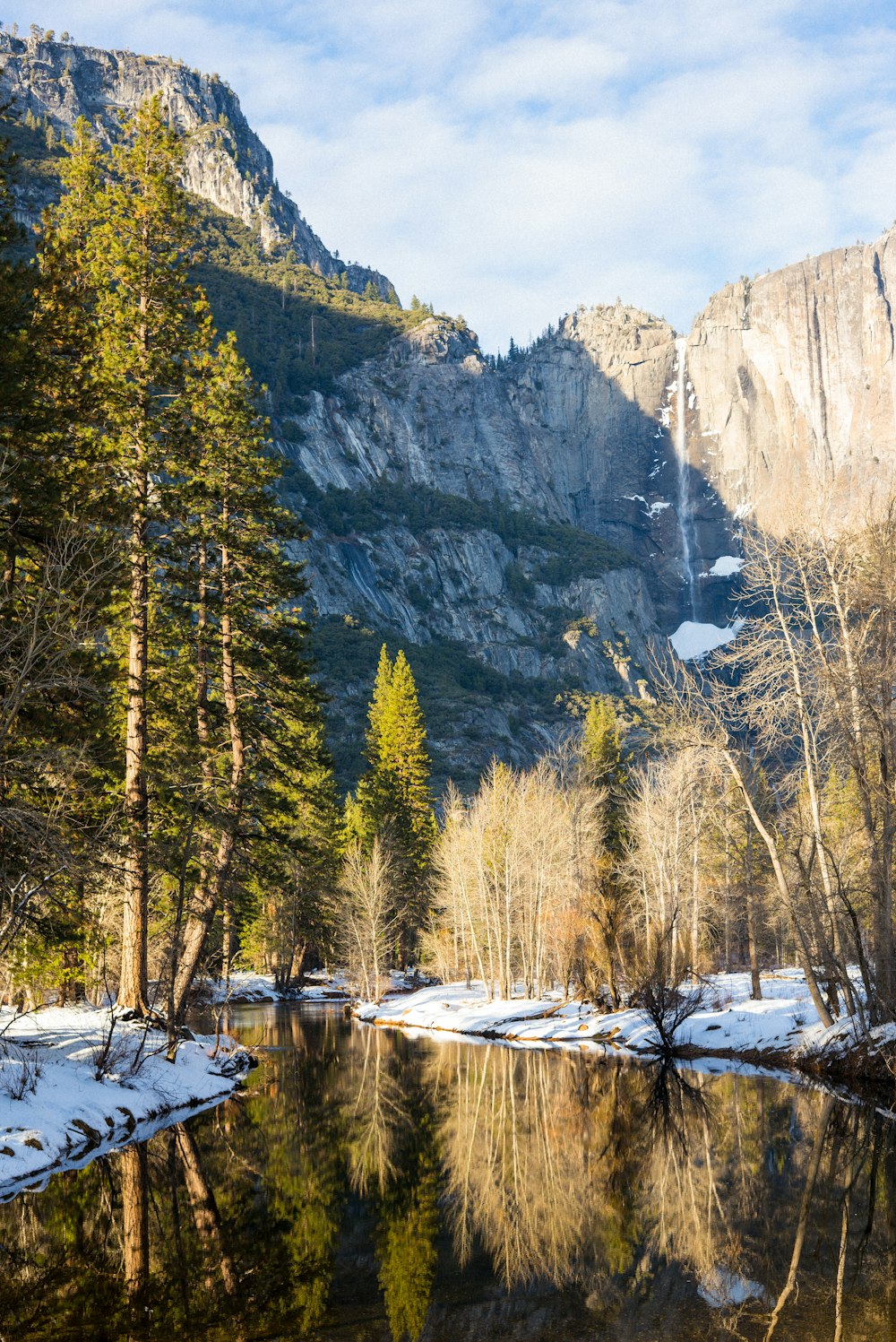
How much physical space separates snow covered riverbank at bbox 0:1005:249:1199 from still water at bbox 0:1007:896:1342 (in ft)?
2.07

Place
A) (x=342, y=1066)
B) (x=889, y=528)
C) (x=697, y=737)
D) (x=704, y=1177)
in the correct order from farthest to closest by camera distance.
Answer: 1. (x=342, y=1066)
2. (x=697, y=737)
3. (x=889, y=528)
4. (x=704, y=1177)

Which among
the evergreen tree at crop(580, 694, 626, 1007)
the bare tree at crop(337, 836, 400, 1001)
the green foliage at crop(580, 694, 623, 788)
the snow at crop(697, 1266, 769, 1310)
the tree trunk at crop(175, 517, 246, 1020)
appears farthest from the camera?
the green foliage at crop(580, 694, 623, 788)

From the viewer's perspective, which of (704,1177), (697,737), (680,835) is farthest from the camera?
(680,835)

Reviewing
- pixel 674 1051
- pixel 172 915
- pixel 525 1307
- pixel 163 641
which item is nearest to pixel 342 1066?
pixel 172 915

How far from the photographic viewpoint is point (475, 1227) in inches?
434

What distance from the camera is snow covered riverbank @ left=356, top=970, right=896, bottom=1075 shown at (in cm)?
2311

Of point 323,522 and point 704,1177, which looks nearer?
point 704,1177

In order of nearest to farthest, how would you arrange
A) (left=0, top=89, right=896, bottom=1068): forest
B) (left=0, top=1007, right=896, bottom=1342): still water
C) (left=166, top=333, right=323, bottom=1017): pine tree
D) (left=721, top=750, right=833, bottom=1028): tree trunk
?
(left=0, top=1007, right=896, bottom=1342): still water
(left=0, top=89, right=896, bottom=1068): forest
(left=721, top=750, right=833, bottom=1028): tree trunk
(left=166, top=333, right=323, bottom=1017): pine tree

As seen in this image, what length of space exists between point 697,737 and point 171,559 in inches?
472

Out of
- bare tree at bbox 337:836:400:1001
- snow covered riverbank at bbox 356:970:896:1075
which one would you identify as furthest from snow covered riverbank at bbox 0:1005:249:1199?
bare tree at bbox 337:836:400:1001

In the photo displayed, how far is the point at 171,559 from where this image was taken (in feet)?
72.9

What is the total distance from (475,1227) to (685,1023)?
21.7 meters

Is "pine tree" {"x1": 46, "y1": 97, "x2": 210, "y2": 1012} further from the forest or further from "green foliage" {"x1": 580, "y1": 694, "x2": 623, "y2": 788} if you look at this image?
"green foliage" {"x1": 580, "y1": 694, "x2": 623, "y2": 788}

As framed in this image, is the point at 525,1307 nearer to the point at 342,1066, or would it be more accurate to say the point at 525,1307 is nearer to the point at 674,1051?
the point at 342,1066
